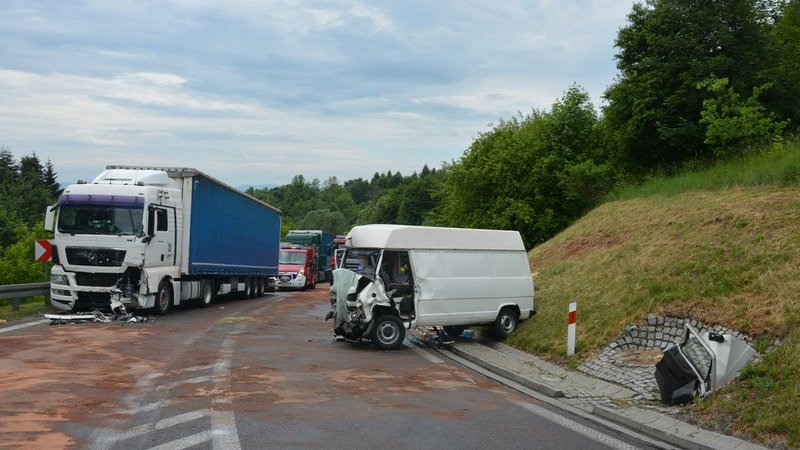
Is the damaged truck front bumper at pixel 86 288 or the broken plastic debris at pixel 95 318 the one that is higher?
the damaged truck front bumper at pixel 86 288

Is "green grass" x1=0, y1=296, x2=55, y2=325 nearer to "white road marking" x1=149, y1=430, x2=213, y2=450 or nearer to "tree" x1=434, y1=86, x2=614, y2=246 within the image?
"white road marking" x1=149, y1=430, x2=213, y2=450

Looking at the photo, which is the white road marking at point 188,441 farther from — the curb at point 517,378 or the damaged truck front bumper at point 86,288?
the damaged truck front bumper at point 86,288

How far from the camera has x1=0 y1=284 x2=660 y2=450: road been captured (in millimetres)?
6973

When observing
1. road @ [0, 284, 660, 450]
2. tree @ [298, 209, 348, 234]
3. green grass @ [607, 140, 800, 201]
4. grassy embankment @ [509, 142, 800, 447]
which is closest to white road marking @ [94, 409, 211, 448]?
road @ [0, 284, 660, 450]

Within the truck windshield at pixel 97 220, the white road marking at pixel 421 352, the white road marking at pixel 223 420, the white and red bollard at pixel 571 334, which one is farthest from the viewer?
the truck windshield at pixel 97 220

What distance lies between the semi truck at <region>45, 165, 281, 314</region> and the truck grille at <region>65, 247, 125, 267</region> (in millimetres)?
25

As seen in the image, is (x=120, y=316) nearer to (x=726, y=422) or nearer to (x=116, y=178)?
(x=116, y=178)

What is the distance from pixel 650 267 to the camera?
14.1m

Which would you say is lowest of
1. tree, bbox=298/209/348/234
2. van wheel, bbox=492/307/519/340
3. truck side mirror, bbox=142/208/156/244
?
van wheel, bbox=492/307/519/340

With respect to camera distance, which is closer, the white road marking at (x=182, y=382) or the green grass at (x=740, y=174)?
the white road marking at (x=182, y=382)

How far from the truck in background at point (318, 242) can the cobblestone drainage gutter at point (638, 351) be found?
35637mm

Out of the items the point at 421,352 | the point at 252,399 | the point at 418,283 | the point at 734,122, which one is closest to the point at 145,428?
the point at 252,399

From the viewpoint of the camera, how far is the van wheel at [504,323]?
15.2 m

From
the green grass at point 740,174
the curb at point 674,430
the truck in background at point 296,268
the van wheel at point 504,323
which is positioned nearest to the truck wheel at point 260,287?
the truck in background at point 296,268
